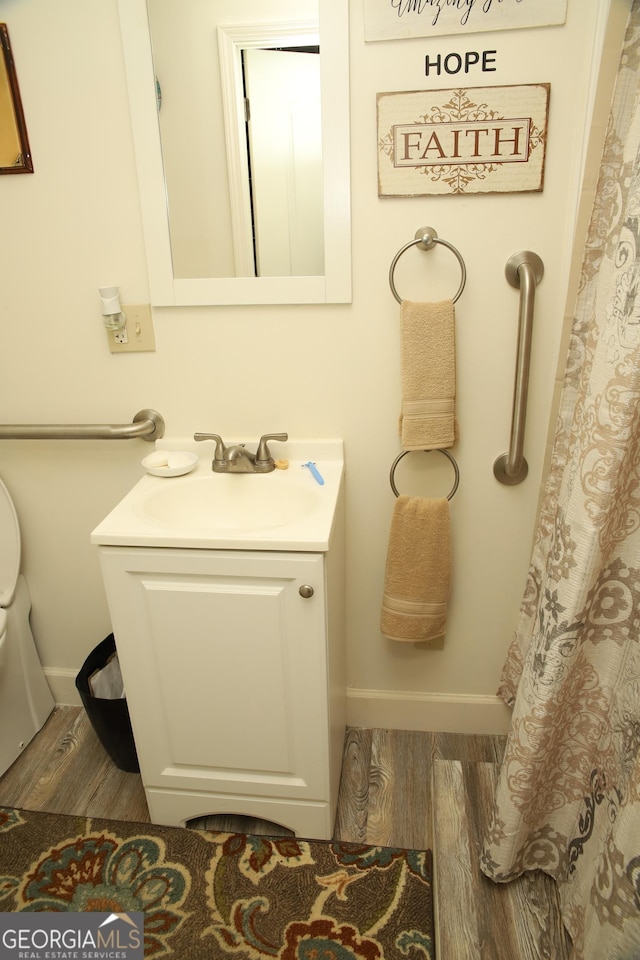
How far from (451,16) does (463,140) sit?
21 cm

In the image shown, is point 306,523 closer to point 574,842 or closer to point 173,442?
point 173,442

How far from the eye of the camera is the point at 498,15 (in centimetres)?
113

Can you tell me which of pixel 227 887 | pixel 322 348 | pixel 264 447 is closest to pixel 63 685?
pixel 227 887

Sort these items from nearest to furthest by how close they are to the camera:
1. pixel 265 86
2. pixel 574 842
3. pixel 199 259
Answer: pixel 574 842 < pixel 265 86 < pixel 199 259

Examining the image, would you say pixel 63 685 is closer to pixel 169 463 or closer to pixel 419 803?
pixel 169 463

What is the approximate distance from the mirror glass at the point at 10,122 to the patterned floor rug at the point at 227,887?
1534mm

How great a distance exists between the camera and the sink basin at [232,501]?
139 cm

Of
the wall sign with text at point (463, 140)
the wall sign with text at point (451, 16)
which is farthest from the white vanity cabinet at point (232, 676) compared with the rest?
the wall sign with text at point (451, 16)

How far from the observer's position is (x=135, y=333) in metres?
1.43

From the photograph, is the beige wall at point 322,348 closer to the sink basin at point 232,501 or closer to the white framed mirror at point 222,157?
the white framed mirror at point 222,157

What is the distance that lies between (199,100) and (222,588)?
1016mm

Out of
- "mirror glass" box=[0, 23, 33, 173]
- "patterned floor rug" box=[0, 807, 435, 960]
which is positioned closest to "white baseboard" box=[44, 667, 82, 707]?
"patterned floor rug" box=[0, 807, 435, 960]

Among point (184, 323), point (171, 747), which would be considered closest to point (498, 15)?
point (184, 323)

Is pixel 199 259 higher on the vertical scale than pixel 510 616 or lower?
higher
